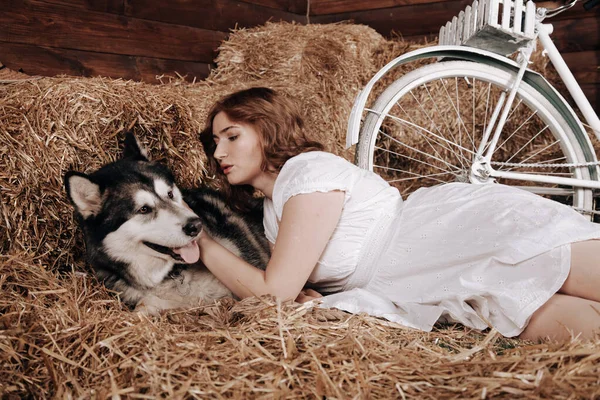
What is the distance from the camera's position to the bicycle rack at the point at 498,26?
2.41 m

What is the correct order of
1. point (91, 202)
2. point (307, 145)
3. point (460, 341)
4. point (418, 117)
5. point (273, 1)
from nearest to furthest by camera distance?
point (460, 341), point (91, 202), point (307, 145), point (418, 117), point (273, 1)

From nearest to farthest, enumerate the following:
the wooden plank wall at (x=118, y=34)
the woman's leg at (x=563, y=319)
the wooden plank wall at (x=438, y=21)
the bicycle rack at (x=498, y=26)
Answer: the woman's leg at (x=563, y=319) → the bicycle rack at (x=498, y=26) → the wooden plank wall at (x=118, y=34) → the wooden plank wall at (x=438, y=21)

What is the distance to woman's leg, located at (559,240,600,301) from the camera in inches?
64.4

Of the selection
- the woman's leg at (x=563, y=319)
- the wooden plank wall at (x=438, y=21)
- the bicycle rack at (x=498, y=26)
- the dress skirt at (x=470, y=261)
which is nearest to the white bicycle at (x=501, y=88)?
the bicycle rack at (x=498, y=26)

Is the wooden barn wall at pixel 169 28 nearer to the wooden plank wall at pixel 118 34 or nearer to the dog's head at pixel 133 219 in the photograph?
the wooden plank wall at pixel 118 34

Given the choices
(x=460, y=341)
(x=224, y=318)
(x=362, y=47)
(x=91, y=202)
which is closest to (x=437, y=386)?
(x=460, y=341)

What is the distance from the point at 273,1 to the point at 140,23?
1600 mm

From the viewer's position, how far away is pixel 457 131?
374 cm

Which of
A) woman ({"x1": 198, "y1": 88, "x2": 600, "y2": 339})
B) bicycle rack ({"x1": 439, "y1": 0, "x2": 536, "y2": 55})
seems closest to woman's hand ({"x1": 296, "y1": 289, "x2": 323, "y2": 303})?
woman ({"x1": 198, "y1": 88, "x2": 600, "y2": 339})

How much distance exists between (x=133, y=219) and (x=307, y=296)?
766mm

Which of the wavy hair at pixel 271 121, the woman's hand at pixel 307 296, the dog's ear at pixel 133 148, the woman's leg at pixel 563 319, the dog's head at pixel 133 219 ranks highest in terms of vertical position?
the wavy hair at pixel 271 121

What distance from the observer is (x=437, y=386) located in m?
1.22

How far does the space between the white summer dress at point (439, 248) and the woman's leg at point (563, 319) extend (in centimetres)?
5

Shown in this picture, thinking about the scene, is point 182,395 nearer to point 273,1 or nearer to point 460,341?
point 460,341
